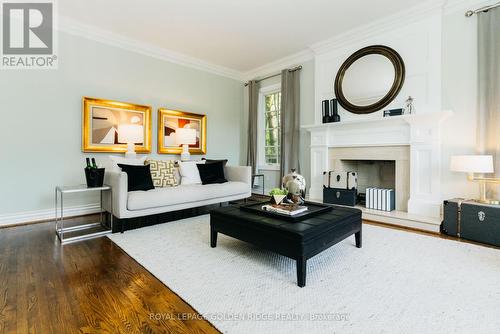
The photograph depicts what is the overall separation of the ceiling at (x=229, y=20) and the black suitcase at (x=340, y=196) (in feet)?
8.25

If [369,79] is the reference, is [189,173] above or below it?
below

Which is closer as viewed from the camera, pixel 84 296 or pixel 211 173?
pixel 84 296

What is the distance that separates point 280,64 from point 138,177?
3.57m

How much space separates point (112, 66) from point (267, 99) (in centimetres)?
308

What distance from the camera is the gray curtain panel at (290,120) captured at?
476cm

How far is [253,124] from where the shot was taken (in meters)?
5.58

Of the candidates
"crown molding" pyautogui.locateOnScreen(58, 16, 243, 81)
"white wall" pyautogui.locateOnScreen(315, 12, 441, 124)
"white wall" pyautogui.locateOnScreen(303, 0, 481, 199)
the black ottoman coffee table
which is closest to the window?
"crown molding" pyautogui.locateOnScreen(58, 16, 243, 81)

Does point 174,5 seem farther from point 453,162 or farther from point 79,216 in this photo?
point 453,162

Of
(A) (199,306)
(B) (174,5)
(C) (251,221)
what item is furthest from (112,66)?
(A) (199,306)

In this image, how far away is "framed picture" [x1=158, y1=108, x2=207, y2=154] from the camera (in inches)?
178

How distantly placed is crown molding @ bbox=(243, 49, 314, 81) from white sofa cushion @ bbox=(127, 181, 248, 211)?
260 centimetres

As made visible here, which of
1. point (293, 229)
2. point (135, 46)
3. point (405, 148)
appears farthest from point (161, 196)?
point (405, 148)

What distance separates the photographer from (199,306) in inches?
57.7

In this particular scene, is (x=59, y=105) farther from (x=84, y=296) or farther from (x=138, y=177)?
(x=84, y=296)
